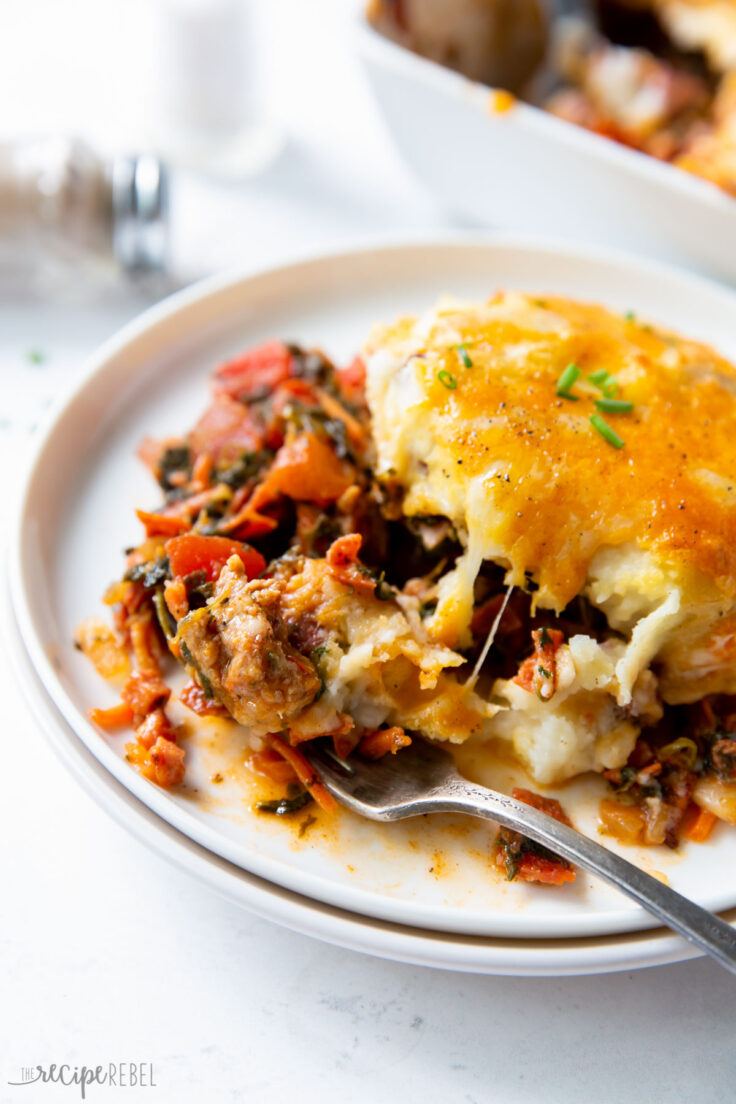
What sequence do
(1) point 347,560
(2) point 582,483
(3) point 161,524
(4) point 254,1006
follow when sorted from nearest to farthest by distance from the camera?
(4) point 254,1006
(2) point 582,483
(1) point 347,560
(3) point 161,524

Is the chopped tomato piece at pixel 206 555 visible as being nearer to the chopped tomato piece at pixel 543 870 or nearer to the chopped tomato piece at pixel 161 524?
the chopped tomato piece at pixel 161 524

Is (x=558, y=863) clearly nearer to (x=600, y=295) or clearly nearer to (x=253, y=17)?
(x=600, y=295)

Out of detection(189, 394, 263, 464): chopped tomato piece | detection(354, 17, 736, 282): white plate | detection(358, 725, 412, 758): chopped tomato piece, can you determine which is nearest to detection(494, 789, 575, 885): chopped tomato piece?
detection(358, 725, 412, 758): chopped tomato piece

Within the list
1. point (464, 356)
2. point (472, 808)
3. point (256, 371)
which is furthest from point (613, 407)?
point (256, 371)

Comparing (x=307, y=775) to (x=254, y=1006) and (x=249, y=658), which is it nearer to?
(x=249, y=658)

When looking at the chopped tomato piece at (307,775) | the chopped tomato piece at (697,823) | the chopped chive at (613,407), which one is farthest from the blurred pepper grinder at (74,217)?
the chopped tomato piece at (697,823)

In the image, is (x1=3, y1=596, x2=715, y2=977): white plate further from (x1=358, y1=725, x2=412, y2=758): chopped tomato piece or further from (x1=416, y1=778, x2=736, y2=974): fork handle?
(x1=358, y1=725, x2=412, y2=758): chopped tomato piece
